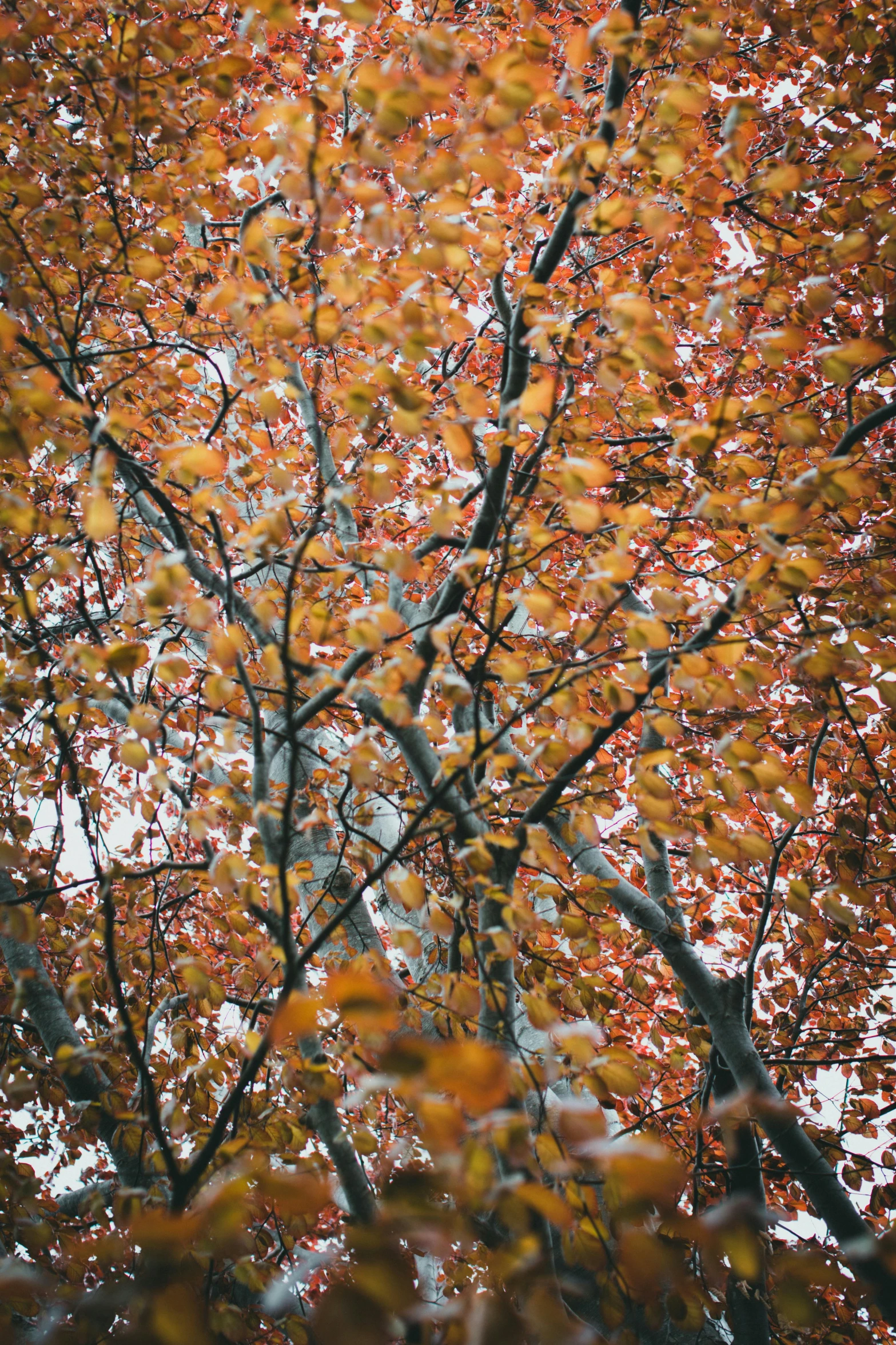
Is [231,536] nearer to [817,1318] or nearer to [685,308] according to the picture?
[685,308]

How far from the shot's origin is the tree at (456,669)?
1.70 metres

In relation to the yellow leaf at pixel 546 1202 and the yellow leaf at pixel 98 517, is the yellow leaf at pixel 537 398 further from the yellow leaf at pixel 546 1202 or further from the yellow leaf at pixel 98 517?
the yellow leaf at pixel 546 1202

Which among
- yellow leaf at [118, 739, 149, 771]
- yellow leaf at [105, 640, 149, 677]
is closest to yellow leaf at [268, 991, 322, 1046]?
yellow leaf at [105, 640, 149, 677]

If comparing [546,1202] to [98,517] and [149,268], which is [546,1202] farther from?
[149,268]

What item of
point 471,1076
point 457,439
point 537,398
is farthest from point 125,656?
point 471,1076

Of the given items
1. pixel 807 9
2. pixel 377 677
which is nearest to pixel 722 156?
pixel 377 677

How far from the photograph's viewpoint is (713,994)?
307cm

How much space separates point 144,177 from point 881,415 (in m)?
2.89

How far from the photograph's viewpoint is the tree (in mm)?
1698

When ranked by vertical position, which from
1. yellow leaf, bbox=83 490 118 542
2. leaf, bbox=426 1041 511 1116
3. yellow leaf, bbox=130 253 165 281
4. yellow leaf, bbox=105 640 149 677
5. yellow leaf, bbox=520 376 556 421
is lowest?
leaf, bbox=426 1041 511 1116

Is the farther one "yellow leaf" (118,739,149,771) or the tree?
"yellow leaf" (118,739,149,771)

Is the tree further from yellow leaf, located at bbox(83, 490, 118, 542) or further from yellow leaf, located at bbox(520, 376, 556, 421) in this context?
yellow leaf, located at bbox(520, 376, 556, 421)

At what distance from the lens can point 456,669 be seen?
2.75 m

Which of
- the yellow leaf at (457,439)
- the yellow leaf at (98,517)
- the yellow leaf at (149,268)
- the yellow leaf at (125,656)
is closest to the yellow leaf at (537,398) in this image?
the yellow leaf at (457,439)
